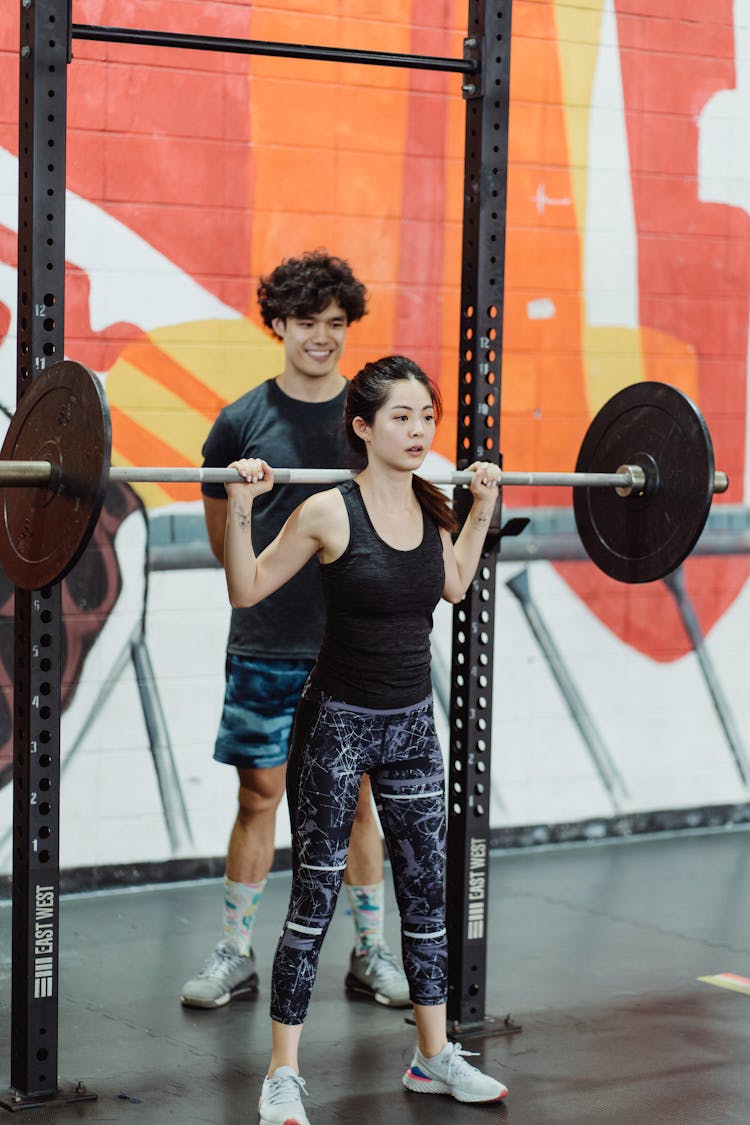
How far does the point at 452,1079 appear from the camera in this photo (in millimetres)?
3070

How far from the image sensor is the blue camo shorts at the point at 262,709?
369 cm

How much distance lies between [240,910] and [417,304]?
Result: 1.96 meters

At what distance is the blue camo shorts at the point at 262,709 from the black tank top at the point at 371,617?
679 mm

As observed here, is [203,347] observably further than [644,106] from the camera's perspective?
No

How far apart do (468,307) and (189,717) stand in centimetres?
173

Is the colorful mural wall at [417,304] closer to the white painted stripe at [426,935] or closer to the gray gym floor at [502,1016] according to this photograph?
the gray gym floor at [502,1016]

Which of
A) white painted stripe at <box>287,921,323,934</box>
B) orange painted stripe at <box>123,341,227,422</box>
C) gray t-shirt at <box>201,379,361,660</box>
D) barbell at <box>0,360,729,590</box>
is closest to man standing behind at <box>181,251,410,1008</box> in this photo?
gray t-shirt at <box>201,379,361,660</box>

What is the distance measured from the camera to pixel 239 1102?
3062mm

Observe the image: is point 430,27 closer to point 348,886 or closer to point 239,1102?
point 348,886

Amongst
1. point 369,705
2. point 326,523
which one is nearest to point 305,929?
point 369,705

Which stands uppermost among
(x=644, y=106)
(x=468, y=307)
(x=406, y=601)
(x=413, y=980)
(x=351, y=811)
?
(x=644, y=106)

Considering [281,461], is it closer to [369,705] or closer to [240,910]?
[369,705]

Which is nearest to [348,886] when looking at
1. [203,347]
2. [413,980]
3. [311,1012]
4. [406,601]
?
[311,1012]

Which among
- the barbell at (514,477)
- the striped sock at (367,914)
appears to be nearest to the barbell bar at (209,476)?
the barbell at (514,477)
